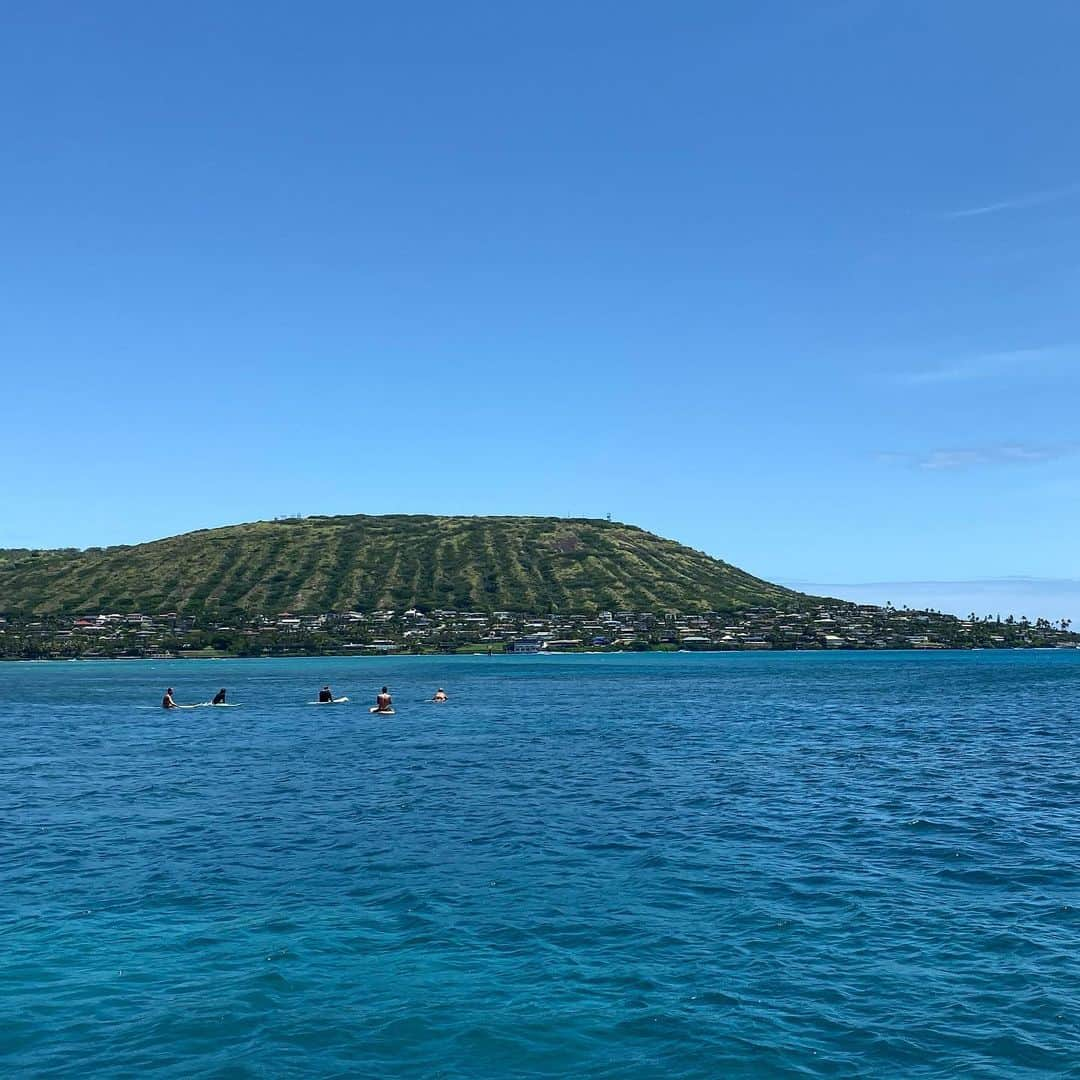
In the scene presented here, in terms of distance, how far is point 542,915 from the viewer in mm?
28000

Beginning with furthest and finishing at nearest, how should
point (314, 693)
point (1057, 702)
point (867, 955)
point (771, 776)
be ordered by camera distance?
1. point (314, 693)
2. point (1057, 702)
3. point (771, 776)
4. point (867, 955)

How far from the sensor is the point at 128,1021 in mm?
20766

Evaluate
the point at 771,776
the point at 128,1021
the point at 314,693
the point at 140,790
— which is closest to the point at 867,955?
the point at 128,1021

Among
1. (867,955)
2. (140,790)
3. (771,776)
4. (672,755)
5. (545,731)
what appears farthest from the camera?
(545,731)

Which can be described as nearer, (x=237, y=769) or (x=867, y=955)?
(x=867, y=955)

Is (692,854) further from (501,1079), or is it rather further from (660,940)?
(501,1079)

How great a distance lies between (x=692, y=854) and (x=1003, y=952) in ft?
41.2

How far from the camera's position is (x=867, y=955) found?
2453cm

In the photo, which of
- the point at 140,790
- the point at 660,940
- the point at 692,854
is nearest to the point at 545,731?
the point at 140,790

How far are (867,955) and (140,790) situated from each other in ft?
132

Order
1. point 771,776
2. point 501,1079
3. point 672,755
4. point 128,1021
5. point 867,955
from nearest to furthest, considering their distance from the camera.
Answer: point 501,1079, point 128,1021, point 867,955, point 771,776, point 672,755

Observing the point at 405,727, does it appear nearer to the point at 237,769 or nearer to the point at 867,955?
the point at 237,769

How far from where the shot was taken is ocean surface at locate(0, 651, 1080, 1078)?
19.6 meters

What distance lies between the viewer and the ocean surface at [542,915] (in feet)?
64.3
